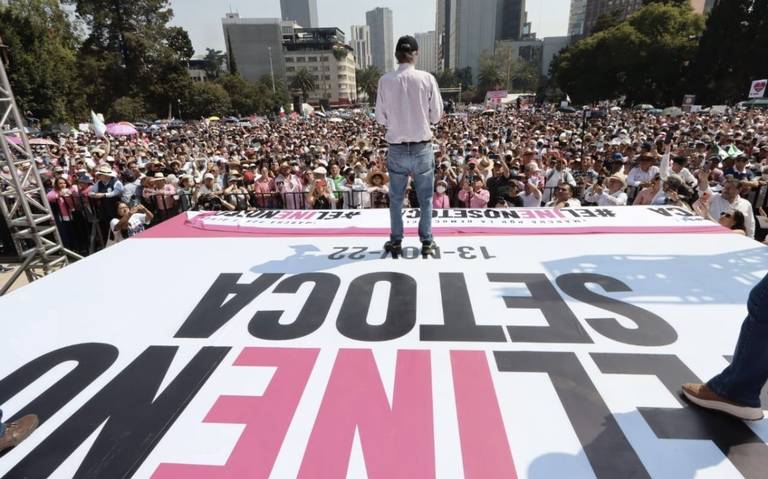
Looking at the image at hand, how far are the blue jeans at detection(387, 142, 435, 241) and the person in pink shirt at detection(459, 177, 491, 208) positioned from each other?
11.5ft

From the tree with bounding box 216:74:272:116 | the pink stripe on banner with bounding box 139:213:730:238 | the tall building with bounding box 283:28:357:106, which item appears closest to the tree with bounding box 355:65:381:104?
the tall building with bounding box 283:28:357:106

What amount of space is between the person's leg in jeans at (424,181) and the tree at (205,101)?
65632mm

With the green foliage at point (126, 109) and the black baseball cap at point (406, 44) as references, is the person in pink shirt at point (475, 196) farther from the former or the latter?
the green foliage at point (126, 109)

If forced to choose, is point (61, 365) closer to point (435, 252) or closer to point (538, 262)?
point (435, 252)

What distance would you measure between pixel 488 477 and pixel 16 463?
76.5 inches

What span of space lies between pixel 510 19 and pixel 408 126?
20580cm

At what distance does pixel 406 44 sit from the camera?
3.23 m

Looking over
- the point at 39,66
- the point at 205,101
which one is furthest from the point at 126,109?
the point at 205,101

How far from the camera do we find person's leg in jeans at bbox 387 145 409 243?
3.49 m

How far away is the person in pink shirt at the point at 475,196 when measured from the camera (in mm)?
6938

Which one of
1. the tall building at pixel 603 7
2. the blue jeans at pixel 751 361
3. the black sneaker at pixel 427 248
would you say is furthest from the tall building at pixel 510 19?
the blue jeans at pixel 751 361

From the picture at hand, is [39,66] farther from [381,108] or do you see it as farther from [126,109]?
[381,108]

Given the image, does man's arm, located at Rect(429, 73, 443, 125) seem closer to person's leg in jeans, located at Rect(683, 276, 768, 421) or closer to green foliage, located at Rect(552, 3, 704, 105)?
person's leg in jeans, located at Rect(683, 276, 768, 421)

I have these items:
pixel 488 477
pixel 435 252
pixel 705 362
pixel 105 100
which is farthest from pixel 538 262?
pixel 105 100
